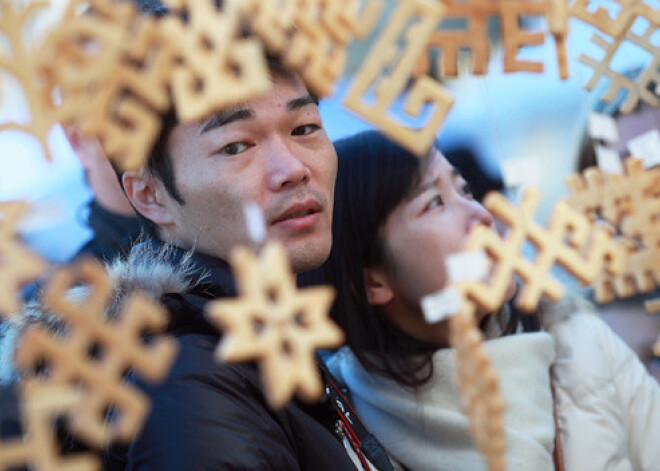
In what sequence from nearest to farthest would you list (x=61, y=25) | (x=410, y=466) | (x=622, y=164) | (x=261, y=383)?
1. (x=61, y=25)
2. (x=261, y=383)
3. (x=622, y=164)
4. (x=410, y=466)

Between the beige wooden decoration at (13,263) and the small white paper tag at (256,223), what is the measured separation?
0.72ft

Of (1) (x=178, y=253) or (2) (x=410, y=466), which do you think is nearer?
(1) (x=178, y=253)

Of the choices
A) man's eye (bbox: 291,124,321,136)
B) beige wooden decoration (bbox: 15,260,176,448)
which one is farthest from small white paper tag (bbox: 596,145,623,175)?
beige wooden decoration (bbox: 15,260,176,448)

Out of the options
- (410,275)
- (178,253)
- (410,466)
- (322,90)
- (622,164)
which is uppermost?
(322,90)

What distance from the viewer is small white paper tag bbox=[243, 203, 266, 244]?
2.64ft

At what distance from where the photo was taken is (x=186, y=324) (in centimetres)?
87

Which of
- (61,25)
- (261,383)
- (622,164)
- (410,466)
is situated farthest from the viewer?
(410,466)

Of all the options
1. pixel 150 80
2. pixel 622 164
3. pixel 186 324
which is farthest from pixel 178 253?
pixel 622 164

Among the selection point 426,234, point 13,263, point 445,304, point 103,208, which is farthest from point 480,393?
point 103,208

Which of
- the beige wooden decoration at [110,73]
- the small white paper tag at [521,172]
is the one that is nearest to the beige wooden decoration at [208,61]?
the beige wooden decoration at [110,73]

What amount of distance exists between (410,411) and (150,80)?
64 cm

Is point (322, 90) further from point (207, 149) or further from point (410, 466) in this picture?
point (410, 466)

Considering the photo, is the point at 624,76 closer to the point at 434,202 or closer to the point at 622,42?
the point at 622,42

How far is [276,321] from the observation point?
69cm
